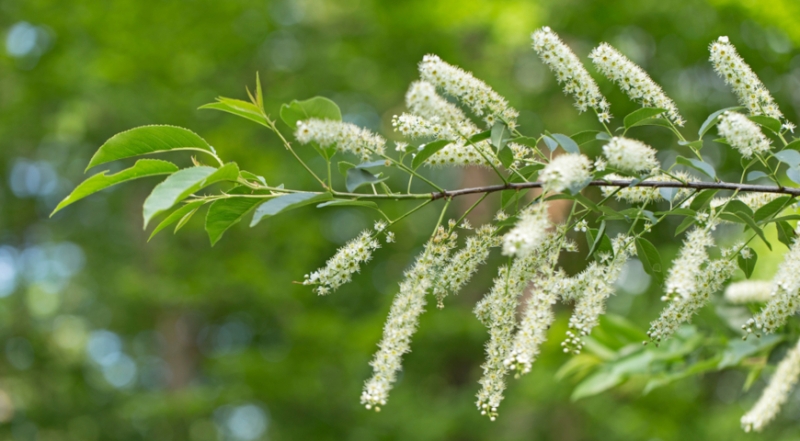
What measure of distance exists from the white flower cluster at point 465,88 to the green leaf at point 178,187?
17.1 inches

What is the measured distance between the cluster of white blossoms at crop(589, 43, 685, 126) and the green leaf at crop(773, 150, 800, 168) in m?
0.22

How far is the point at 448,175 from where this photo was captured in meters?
11.5

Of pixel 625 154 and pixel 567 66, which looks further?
pixel 567 66

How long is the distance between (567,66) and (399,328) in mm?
678

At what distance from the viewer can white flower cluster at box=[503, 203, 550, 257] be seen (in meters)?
1.17

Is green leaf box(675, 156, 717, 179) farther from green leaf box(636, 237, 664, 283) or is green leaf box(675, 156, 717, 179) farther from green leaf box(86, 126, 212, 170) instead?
green leaf box(86, 126, 212, 170)

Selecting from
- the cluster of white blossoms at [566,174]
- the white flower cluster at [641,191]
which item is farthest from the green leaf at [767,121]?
the cluster of white blossoms at [566,174]

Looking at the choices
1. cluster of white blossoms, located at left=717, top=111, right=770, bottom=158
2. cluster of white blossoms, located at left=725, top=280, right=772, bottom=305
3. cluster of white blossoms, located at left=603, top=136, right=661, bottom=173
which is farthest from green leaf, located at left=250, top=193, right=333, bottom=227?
cluster of white blossoms, located at left=725, top=280, right=772, bottom=305

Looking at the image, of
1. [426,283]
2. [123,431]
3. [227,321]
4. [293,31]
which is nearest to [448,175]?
[293,31]

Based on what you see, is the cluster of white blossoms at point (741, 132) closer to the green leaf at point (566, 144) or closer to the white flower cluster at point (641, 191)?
the white flower cluster at point (641, 191)

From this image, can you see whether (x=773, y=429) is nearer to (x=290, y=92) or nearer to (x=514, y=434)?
(x=514, y=434)

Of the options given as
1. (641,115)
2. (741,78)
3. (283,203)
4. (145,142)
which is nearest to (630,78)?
(641,115)

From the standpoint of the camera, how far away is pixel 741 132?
133 cm

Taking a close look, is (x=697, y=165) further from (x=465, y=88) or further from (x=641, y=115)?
(x=465, y=88)
